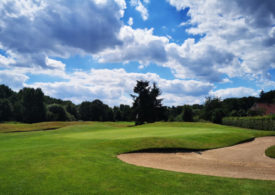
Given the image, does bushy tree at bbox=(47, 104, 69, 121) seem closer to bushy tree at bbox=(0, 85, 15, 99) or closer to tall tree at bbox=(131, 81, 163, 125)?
tall tree at bbox=(131, 81, 163, 125)

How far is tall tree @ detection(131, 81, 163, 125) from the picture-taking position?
59181 millimetres

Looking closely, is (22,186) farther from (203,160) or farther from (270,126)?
(270,126)

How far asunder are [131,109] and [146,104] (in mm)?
5029

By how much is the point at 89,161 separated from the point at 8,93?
139808 millimetres

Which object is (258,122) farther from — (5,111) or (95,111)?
(5,111)

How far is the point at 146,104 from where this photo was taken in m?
59.6

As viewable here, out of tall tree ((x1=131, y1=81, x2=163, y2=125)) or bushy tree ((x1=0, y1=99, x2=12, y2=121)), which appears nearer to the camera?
tall tree ((x1=131, y1=81, x2=163, y2=125))

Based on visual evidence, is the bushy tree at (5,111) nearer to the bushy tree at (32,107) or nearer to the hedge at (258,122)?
the bushy tree at (32,107)

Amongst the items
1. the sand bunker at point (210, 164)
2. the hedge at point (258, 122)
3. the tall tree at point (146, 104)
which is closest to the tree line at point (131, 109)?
the tall tree at point (146, 104)

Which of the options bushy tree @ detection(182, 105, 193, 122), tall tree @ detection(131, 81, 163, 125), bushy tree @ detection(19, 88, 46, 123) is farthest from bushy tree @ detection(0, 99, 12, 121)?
bushy tree @ detection(182, 105, 193, 122)

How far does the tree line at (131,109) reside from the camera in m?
60.7

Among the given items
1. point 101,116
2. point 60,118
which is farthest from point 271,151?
point 101,116

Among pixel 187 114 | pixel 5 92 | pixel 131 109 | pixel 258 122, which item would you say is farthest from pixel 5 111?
pixel 258 122

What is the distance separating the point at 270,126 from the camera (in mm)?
36156
